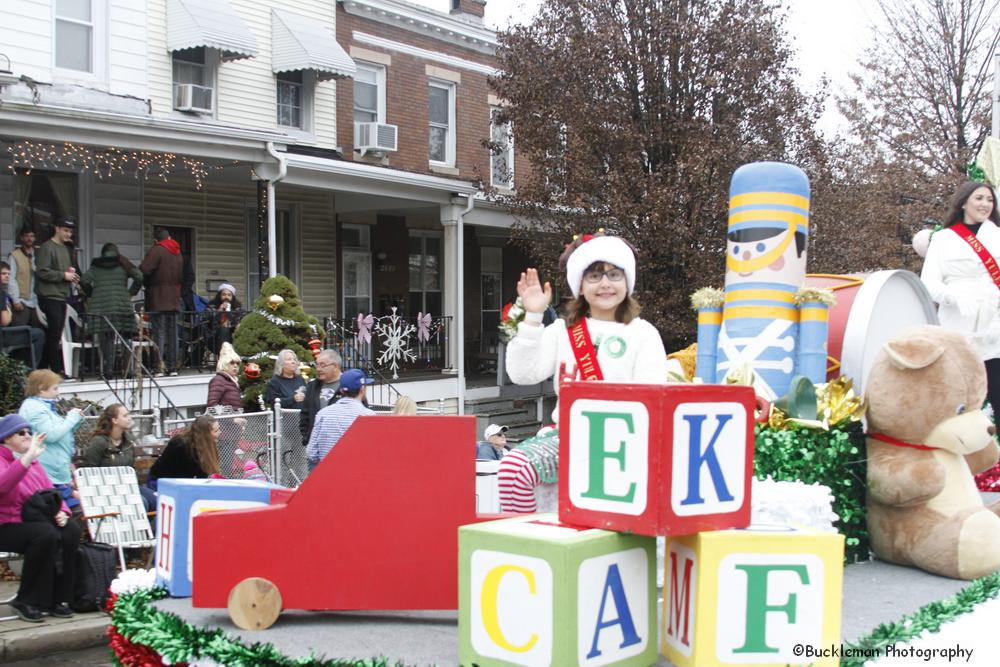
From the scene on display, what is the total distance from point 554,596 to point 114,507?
6192 mm

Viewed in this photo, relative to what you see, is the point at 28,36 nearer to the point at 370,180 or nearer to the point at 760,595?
the point at 370,180

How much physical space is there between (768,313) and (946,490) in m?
1.18

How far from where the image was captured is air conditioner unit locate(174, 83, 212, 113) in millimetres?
15641

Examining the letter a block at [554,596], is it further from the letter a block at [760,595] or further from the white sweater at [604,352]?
the white sweater at [604,352]

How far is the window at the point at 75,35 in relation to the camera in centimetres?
1430

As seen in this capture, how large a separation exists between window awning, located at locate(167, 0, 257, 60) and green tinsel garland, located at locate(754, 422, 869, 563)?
12791mm

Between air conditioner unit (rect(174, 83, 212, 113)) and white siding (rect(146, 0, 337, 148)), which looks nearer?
white siding (rect(146, 0, 337, 148))

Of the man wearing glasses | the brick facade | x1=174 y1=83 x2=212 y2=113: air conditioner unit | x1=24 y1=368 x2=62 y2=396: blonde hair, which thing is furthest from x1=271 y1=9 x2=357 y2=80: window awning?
x1=24 y1=368 x2=62 y2=396: blonde hair

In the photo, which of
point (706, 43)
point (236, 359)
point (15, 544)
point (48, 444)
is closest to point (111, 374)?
point (236, 359)

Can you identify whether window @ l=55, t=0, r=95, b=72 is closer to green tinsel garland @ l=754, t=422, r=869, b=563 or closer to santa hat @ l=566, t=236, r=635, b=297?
santa hat @ l=566, t=236, r=635, b=297

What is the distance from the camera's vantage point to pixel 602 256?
4.64 metres

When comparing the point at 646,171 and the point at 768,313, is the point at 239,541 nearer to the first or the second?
the point at 768,313

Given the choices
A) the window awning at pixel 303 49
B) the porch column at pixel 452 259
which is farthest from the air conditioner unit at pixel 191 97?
the porch column at pixel 452 259

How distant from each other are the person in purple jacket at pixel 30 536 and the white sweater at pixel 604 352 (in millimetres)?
4372
